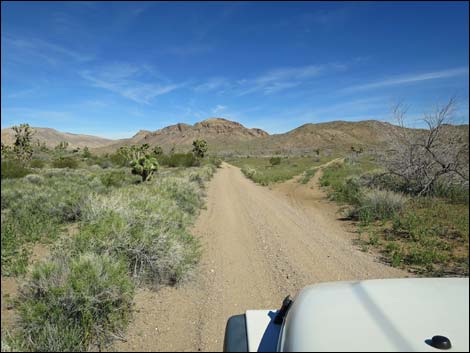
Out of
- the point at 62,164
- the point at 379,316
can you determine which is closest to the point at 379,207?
the point at 379,316

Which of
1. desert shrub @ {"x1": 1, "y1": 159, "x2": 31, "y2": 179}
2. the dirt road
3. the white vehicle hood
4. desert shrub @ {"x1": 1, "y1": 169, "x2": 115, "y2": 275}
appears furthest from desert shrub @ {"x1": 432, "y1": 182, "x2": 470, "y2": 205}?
desert shrub @ {"x1": 1, "y1": 159, "x2": 31, "y2": 179}

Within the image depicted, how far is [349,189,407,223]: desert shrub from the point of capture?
9.91 m

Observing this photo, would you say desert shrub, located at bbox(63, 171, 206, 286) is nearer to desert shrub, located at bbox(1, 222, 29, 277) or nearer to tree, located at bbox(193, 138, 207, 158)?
desert shrub, located at bbox(1, 222, 29, 277)

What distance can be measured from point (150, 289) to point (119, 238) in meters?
1.14

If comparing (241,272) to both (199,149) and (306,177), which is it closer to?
(306,177)

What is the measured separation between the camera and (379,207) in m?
10.3

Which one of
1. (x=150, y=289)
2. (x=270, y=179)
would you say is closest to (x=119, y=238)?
(x=150, y=289)

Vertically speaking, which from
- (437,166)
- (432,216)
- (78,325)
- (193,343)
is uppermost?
(437,166)

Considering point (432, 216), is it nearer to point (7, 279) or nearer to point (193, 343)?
point (193, 343)

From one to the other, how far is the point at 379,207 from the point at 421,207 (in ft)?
4.97

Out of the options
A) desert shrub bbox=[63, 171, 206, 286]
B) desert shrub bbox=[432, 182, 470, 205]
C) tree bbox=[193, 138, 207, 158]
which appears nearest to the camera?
desert shrub bbox=[63, 171, 206, 286]

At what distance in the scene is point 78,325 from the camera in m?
3.60

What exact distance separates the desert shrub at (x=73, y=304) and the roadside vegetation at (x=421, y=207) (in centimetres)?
551

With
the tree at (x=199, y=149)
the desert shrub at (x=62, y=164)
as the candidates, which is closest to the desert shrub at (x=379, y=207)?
the desert shrub at (x=62, y=164)
